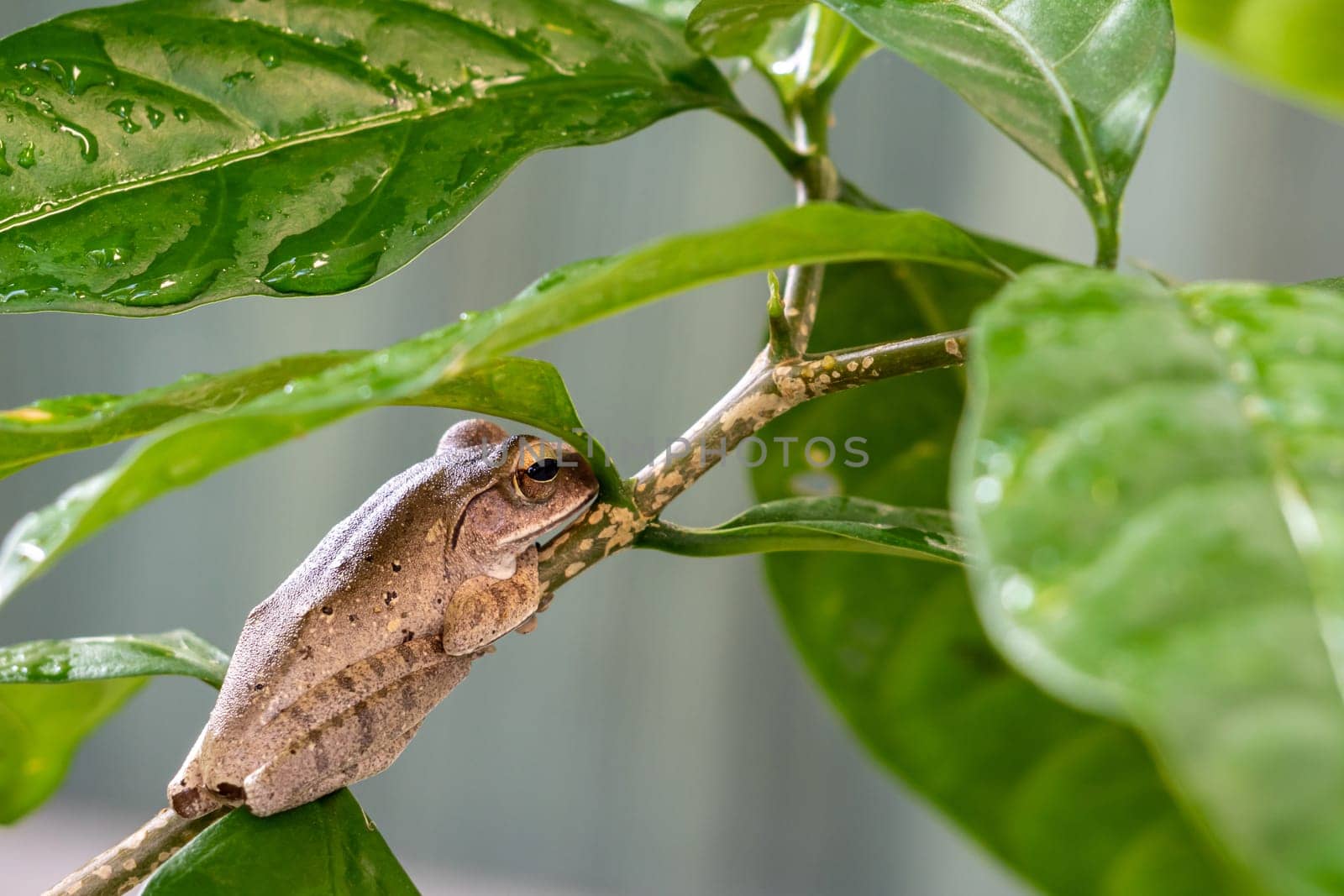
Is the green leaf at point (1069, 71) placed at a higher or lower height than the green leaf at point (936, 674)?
higher

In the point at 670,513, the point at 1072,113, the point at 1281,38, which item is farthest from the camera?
the point at 670,513

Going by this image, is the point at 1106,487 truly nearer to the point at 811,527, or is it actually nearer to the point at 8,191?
the point at 811,527

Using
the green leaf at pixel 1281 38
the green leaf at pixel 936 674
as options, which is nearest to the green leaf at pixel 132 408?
the green leaf at pixel 936 674

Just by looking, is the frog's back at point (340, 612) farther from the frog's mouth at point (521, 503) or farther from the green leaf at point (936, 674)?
the green leaf at point (936, 674)

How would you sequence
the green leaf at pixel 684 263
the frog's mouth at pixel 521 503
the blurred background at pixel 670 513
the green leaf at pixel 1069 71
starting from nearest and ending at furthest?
the green leaf at pixel 684 263 → the green leaf at pixel 1069 71 → the frog's mouth at pixel 521 503 → the blurred background at pixel 670 513

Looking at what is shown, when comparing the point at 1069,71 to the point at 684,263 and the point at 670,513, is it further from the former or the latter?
the point at 670,513

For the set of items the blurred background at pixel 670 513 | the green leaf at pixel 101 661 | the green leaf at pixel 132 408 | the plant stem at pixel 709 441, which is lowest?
the blurred background at pixel 670 513

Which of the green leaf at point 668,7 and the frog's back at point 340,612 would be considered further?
the green leaf at point 668,7

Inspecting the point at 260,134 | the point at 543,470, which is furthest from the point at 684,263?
the point at 543,470
